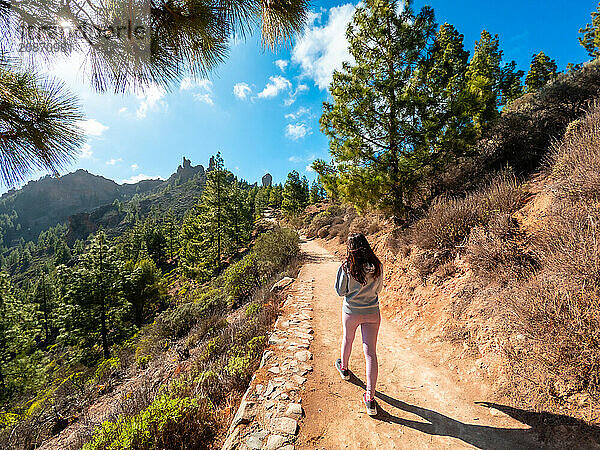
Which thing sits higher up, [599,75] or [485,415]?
[599,75]

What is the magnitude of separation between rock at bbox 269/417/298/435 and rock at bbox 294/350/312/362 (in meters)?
1.19

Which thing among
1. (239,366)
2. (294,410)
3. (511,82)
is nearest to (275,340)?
(239,366)

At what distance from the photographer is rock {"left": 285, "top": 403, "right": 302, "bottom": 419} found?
8.61ft

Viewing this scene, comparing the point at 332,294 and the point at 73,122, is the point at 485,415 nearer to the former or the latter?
the point at 332,294

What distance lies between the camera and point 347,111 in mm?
6848

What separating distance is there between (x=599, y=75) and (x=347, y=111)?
8.50 meters

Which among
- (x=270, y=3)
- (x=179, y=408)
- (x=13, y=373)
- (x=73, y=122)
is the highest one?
(x=270, y=3)

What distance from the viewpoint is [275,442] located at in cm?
227

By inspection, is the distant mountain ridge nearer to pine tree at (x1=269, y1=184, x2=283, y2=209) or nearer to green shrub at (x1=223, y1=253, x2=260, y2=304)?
pine tree at (x1=269, y1=184, x2=283, y2=209)

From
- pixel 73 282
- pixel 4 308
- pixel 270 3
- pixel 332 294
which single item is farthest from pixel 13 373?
pixel 270 3

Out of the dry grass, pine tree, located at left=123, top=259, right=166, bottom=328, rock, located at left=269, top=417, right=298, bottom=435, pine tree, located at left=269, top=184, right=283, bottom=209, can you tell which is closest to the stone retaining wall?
rock, located at left=269, top=417, right=298, bottom=435

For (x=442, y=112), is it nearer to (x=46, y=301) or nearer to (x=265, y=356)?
(x=265, y=356)

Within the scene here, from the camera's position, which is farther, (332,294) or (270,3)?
(332,294)

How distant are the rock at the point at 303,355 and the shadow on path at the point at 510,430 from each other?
4.33 ft
